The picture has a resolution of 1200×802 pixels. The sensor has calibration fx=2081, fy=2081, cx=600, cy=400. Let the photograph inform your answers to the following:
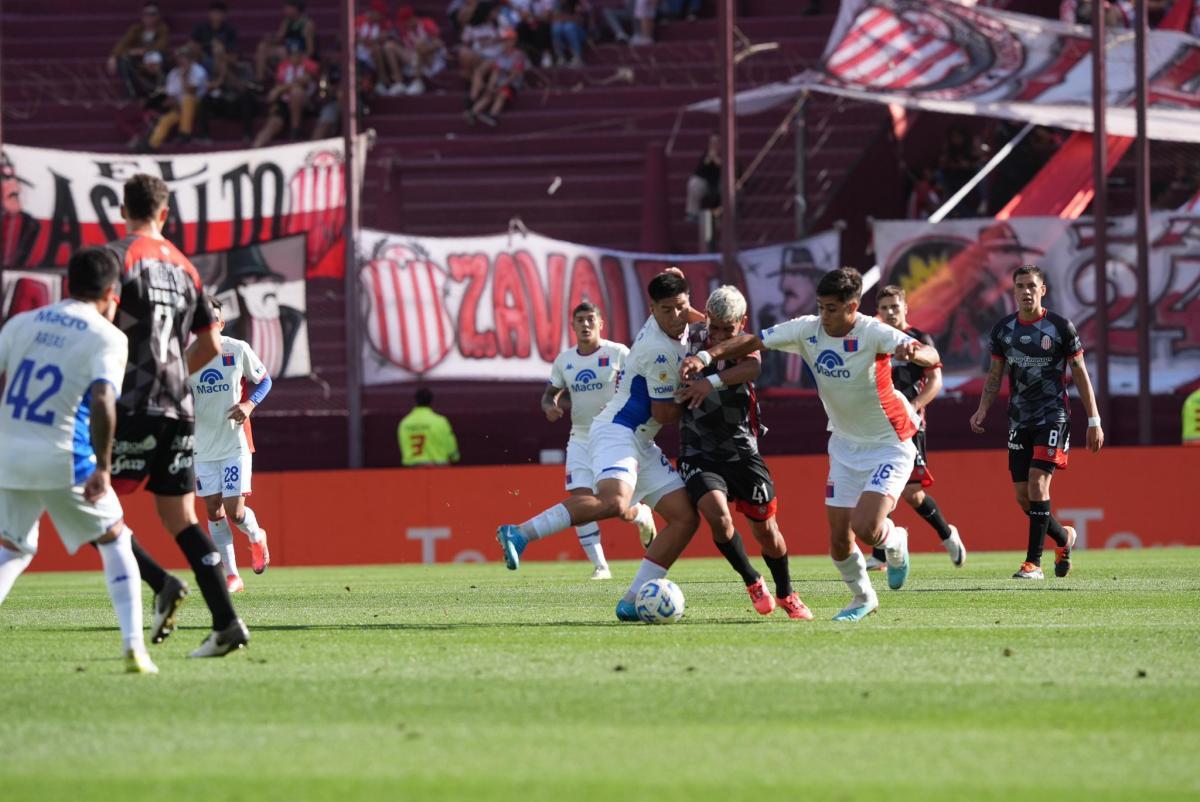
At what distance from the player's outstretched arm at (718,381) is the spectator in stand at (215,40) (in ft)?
73.8

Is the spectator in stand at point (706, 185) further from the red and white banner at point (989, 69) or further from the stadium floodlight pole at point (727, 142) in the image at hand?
the stadium floodlight pole at point (727, 142)

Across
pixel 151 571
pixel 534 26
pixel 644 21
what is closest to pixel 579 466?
pixel 151 571

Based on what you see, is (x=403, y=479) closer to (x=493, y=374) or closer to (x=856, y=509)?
(x=493, y=374)

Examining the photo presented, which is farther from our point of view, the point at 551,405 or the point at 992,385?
the point at 992,385

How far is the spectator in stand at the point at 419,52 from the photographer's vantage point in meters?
33.2

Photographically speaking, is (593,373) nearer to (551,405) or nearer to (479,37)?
(551,405)

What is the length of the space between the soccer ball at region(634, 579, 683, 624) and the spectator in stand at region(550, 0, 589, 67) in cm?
2191

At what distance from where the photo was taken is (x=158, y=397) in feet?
31.3

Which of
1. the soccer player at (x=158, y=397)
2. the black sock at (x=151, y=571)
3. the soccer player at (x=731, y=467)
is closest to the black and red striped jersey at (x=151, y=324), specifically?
the soccer player at (x=158, y=397)

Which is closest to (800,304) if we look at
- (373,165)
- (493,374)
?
(493,374)

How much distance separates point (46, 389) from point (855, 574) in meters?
5.13

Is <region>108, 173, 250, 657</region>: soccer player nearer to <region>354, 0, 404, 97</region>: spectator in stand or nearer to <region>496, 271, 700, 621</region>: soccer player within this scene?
<region>496, 271, 700, 621</region>: soccer player

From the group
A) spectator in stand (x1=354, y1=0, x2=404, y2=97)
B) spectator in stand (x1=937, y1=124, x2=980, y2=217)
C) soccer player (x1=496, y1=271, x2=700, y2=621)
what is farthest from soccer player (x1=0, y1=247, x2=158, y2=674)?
spectator in stand (x1=354, y1=0, x2=404, y2=97)

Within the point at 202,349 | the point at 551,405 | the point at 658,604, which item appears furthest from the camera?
the point at 551,405
